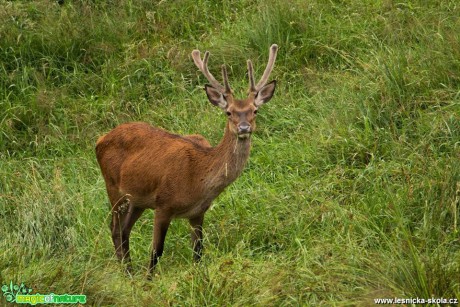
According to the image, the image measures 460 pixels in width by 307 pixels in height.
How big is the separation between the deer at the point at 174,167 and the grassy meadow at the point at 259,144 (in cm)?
24

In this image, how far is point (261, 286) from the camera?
6391mm

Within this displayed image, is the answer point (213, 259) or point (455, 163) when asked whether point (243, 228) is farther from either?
point (455, 163)

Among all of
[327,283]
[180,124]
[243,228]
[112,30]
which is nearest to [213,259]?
[243,228]

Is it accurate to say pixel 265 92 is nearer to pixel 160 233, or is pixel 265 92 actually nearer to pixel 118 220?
pixel 160 233

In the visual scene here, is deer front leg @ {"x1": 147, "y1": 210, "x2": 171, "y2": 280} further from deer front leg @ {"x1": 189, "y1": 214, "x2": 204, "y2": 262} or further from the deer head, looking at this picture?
the deer head

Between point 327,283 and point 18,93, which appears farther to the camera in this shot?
point 18,93

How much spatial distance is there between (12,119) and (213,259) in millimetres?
3907

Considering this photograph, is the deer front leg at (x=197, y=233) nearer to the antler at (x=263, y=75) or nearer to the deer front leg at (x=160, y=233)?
the deer front leg at (x=160, y=233)

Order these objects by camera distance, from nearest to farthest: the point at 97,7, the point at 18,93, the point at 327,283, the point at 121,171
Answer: the point at 327,283, the point at 121,171, the point at 18,93, the point at 97,7

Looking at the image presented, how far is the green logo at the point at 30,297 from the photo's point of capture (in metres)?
5.93

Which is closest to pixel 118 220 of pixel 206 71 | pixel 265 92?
pixel 206 71

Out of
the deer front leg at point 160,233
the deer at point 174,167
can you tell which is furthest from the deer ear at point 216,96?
the deer front leg at point 160,233

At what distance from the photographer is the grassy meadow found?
6418 millimetres

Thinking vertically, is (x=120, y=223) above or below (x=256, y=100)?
below
